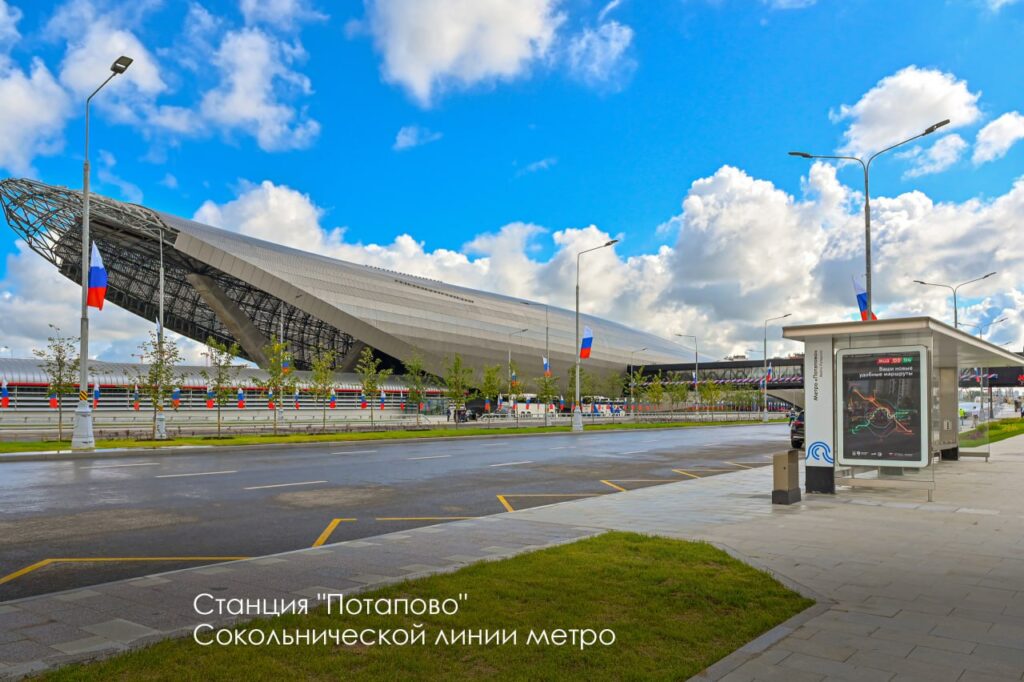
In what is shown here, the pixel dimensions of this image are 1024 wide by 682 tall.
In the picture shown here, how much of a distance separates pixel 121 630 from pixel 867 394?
14401 millimetres

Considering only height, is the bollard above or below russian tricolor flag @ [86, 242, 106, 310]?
below

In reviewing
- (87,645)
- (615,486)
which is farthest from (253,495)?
(87,645)

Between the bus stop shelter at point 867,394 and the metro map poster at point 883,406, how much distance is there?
2cm

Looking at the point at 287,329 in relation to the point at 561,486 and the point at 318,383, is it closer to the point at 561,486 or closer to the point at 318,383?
the point at 318,383

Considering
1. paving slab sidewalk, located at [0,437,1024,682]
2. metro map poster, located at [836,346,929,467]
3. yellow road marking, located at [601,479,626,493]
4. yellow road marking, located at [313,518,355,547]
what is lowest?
yellow road marking, located at [601,479,626,493]

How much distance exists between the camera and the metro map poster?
14.7 m

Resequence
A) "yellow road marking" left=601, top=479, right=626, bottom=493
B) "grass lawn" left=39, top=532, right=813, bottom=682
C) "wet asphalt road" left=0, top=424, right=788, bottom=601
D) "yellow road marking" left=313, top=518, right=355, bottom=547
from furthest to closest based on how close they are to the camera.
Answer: "yellow road marking" left=601, top=479, right=626, bottom=493 → "yellow road marking" left=313, top=518, right=355, bottom=547 → "wet asphalt road" left=0, top=424, right=788, bottom=601 → "grass lawn" left=39, top=532, right=813, bottom=682

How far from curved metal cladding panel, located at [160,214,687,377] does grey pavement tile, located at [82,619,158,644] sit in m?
64.4

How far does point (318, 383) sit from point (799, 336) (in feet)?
115

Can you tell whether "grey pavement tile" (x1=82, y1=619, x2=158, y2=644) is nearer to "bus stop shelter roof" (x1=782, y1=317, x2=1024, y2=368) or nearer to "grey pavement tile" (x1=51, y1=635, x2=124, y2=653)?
"grey pavement tile" (x1=51, y1=635, x2=124, y2=653)

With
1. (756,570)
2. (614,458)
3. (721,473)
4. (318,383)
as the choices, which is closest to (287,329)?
(318,383)

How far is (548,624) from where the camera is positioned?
5891 millimetres

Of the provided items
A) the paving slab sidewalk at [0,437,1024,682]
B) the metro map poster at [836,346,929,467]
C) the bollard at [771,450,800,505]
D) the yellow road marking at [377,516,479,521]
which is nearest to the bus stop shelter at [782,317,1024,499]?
the metro map poster at [836,346,929,467]

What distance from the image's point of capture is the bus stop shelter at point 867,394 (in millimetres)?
14680
